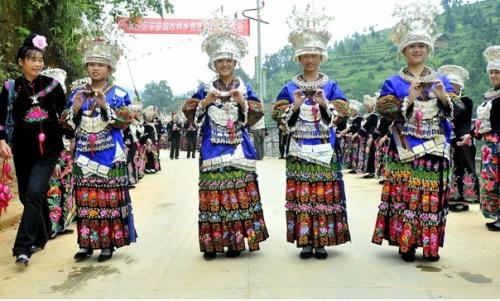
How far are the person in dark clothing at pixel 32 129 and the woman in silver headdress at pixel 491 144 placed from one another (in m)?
4.75

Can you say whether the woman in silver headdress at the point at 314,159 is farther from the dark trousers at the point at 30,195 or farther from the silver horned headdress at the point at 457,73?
the silver horned headdress at the point at 457,73

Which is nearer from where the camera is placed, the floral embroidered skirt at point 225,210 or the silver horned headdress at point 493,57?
the floral embroidered skirt at point 225,210

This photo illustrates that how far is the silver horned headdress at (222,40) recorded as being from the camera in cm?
522

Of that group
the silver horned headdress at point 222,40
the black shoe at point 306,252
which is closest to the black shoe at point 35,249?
the silver horned headdress at point 222,40

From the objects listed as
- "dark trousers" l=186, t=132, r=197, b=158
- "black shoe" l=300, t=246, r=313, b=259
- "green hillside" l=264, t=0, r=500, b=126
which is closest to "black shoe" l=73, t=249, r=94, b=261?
"black shoe" l=300, t=246, r=313, b=259

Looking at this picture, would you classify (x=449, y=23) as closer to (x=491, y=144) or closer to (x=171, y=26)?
A: (x=171, y=26)

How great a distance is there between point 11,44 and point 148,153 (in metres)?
7.29

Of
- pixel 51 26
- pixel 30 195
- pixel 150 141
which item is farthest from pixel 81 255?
pixel 150 141

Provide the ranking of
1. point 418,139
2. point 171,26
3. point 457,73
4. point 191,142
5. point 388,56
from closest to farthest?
point 418,139
point 457,73
point 191,142
point 171,26
point 388,56

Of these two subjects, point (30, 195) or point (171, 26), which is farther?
point (171, 26)

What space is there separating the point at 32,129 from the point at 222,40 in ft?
6.68

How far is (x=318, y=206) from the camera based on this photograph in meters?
5.15

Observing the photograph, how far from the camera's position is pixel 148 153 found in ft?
53.9

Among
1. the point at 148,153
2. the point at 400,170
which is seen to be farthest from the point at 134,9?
the point at 400,170
